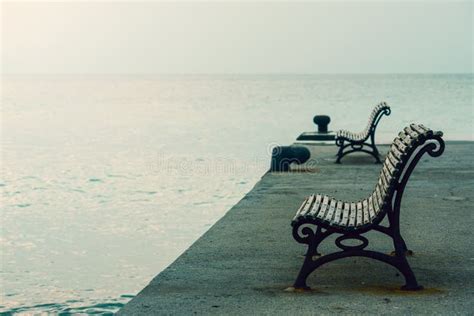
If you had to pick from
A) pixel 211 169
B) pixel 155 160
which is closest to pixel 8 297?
pixel 211 169

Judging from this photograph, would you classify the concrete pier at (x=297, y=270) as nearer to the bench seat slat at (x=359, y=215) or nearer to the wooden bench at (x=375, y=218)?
the wooden bench at (x=375, y=218)

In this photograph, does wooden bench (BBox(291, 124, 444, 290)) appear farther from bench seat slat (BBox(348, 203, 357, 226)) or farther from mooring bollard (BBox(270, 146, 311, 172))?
mooring bollard (BBox(270, 146, 311, 172))

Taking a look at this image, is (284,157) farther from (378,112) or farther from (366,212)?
(366,212)

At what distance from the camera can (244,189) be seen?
54.9 ft

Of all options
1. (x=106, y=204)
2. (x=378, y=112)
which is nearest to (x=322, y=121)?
(x=378, y=112)

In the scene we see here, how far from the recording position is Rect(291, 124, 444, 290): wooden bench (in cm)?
655

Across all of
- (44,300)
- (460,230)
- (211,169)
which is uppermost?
(211,169)

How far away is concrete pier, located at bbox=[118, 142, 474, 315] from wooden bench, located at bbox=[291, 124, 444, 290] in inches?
8.7

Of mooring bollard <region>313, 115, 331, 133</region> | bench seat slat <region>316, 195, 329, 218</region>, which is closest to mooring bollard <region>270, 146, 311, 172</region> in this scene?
mooring bollard <region>313, 115, 331, 133</region>

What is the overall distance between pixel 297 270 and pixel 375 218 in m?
1.15

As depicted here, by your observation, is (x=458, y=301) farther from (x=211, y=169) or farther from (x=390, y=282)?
(x=211, y=169)

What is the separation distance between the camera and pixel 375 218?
6559mm

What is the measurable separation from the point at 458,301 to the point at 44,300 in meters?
3.98

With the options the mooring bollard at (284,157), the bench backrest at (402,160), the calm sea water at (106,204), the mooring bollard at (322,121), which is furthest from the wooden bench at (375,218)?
the mooring bollard at (322,121)
